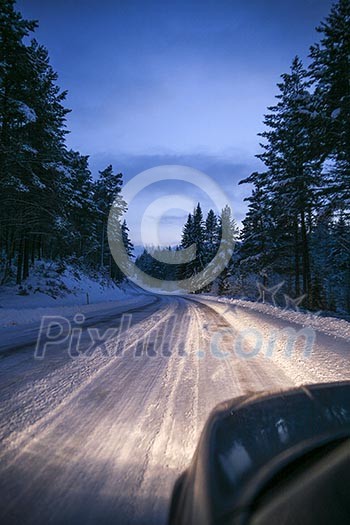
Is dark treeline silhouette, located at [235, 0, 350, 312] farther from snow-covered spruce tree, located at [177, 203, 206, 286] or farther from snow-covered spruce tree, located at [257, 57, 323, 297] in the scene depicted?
snow-covered spruce tree, located at [177, 203, 206, 286]

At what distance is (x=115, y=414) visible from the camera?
2.38 metres

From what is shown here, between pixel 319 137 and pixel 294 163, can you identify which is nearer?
pixel 319 137

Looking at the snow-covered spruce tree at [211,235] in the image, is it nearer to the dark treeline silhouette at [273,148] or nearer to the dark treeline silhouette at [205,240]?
the dark treeline silhouette at [205,240]

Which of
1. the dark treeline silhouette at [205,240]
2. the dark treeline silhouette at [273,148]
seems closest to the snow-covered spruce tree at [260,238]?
the dark treeline silhouette at [273,148]

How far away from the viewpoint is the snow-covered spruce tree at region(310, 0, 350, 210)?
9955mm

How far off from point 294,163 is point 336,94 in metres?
5.42

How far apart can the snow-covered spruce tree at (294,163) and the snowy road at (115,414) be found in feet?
35.0

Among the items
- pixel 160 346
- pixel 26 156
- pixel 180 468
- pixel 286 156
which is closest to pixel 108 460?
pixel 180 468

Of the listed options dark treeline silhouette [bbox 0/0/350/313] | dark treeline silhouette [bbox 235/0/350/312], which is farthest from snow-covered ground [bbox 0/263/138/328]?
dark treeline silhouette [bbox 235/0/350/312]

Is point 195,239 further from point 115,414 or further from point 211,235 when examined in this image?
point 115,414

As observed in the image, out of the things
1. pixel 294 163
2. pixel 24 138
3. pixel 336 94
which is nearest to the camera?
pixel 336 94

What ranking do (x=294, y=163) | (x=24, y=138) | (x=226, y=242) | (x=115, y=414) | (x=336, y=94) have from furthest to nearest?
(x=226, y=242)
(x=294, y=163)
(x=24, y=138)
(x=336, y=94)
(x=115, y=414)

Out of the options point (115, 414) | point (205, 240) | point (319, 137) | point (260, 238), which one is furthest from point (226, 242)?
point (115, 414)

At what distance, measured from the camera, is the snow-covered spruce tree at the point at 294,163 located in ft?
37.3
